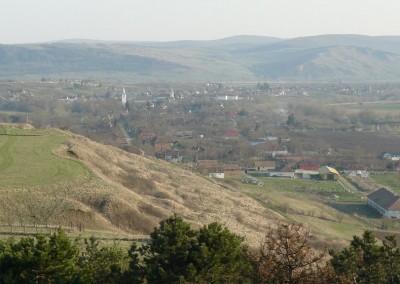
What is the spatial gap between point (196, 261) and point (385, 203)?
23.2 metres

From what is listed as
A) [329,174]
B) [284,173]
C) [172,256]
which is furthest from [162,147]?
[172,256]

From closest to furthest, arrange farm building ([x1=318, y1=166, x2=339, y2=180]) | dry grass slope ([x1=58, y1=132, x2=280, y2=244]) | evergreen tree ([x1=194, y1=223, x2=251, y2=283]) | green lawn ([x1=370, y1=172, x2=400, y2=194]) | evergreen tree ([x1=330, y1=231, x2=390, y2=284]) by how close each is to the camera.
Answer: evergreen tree ([x1=194, y1=223, x2=251, y2=283]), evergreen tree ([x1=330, y1=231, x2=390, y2=284]), dry grass slope ([x1=58, y1=132, x2=280, y2=244]), green lawn ([x1=370, y1=172, x2=400, y2=194]), farm building ([x1=318, y1=166, x2=339, y2=180])

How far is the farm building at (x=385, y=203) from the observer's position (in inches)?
1191

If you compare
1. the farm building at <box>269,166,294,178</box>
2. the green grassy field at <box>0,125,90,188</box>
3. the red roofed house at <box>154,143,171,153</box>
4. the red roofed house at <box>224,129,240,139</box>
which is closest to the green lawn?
the farm building at <box>269,166,294,178</box>

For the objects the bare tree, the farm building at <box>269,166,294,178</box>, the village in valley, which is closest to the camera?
the bare tree

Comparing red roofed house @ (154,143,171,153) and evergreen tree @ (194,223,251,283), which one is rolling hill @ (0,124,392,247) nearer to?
evergreen tree @ (194,223,251,283)

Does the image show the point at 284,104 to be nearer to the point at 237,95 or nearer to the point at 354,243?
the point at 237,95

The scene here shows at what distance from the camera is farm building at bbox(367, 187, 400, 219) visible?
30.2 meters

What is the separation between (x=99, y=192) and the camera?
19891mm

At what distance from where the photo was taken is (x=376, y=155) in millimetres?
47531

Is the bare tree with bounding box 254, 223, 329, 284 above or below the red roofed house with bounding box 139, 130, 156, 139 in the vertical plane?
above

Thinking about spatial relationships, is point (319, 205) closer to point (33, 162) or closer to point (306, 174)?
point (306, 174)

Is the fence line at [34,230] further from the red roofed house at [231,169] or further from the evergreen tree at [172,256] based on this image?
the red roofed house at [231,169]

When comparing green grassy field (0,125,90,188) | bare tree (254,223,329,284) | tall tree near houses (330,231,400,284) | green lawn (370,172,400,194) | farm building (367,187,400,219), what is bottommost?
green lawn (370,172,400,194)
